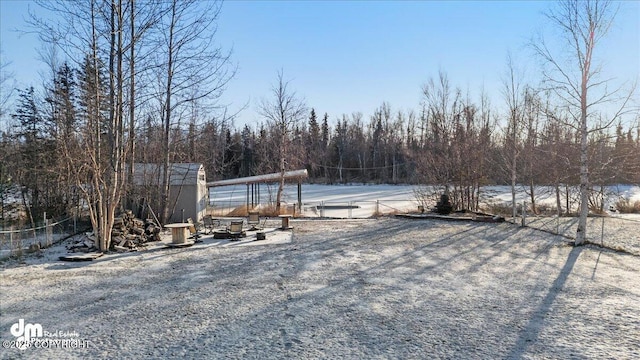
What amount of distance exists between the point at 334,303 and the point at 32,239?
10656mm

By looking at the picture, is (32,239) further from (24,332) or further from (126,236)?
(24,332)

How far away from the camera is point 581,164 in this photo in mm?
10406

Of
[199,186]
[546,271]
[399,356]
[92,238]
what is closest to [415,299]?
[399,356]

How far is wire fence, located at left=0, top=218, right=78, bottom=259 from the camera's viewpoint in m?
9.32

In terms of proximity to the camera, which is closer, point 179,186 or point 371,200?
point 179,186

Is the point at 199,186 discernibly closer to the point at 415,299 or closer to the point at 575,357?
the point at 415,299

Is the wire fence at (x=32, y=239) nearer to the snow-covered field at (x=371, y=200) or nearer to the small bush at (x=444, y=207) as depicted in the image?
the snow-covered field at (x=371, y=200)

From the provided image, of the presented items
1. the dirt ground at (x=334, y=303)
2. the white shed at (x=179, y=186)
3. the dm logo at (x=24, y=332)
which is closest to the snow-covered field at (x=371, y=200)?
the white shed at (x=179, y=186)

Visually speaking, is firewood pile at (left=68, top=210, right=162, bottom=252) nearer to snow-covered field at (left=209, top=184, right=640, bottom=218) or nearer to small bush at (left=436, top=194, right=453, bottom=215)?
snow-covered field at (left=209, top=184, right=640, bottom=218)

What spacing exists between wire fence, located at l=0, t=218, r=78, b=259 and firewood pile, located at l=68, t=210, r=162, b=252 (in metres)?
0.85

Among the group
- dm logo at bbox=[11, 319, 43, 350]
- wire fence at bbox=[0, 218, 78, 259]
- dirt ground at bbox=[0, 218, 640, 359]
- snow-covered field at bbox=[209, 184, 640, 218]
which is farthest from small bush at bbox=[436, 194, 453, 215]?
dm logo at bbox=[11, 319, 43, 350]

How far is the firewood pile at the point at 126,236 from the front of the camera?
10049 mm

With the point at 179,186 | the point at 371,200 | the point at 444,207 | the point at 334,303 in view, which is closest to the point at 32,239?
the point at 179,186

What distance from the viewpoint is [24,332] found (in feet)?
15.3
